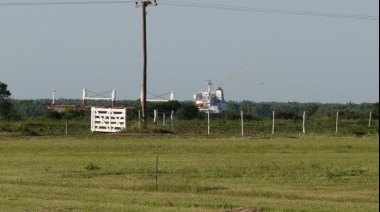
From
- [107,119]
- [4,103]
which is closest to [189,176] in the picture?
[107,119]

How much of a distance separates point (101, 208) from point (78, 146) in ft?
83.3

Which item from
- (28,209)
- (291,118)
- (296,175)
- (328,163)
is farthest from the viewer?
(291,118)

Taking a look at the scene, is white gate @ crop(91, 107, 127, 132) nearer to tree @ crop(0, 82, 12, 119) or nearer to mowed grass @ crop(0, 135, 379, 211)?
tree @ crop(0, 82, 12, 119)

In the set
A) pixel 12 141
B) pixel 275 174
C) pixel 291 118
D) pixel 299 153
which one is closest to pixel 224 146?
pixel 299 153

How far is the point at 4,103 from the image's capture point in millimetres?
69625

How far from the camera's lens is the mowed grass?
22922 mm

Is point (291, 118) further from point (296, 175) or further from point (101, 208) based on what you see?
point (101, 208)

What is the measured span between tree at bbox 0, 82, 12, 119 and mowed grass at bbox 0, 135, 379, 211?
18.9 m

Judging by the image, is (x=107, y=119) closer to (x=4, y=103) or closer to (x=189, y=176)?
(x=4, y=103)

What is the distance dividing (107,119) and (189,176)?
112 ft

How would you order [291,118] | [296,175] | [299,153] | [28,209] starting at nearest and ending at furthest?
[28,209] → [296,175] → [299,153] → [291,118]

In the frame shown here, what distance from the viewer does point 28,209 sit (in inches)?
840

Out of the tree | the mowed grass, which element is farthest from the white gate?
the mowed grass

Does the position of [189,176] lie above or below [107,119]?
below
